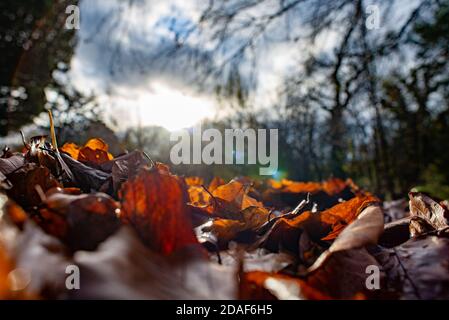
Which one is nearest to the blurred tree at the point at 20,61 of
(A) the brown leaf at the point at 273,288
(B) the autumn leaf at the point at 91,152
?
(B) the autumn leaf at the point at 91,152

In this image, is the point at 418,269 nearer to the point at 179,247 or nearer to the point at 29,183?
the point at 179,247

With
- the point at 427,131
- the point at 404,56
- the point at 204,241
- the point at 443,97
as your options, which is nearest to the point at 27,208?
the point at 204,241

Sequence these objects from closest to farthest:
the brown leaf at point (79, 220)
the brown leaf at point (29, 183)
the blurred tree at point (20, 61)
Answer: the brown leaf at point (79, 220) < the brown leaf at point (29, 183) < the blurred tree at point (20, 61)

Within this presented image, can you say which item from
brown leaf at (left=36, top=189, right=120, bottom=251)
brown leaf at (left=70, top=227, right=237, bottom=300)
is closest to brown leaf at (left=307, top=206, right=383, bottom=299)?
brown leaf at (left=70, top=227, right=237, bottom=300)

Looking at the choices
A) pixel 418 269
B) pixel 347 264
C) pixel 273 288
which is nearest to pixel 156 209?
pixel 273 288

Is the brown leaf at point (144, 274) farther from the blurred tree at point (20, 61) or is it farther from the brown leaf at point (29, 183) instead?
the blurred tree at point (20, 61)

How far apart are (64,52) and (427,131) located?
18.9 metres

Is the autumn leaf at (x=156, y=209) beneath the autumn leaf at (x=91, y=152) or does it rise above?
beneath

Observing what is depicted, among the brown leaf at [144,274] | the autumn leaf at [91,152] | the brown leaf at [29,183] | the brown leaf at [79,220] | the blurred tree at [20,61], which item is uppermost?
the blurred tree at [20,61]

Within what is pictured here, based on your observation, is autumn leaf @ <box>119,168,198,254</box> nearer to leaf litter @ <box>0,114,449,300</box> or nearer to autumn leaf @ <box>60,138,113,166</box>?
leaf litter @ <box>0,114,449,300</box>

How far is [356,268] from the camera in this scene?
1.66 ft

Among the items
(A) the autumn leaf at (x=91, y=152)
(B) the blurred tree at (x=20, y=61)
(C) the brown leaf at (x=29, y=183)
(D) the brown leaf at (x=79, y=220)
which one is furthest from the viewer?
(B) the blurred tree at (x=20, y=61)

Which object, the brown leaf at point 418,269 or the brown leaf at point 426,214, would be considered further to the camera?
the brown leaf at point 426,214
